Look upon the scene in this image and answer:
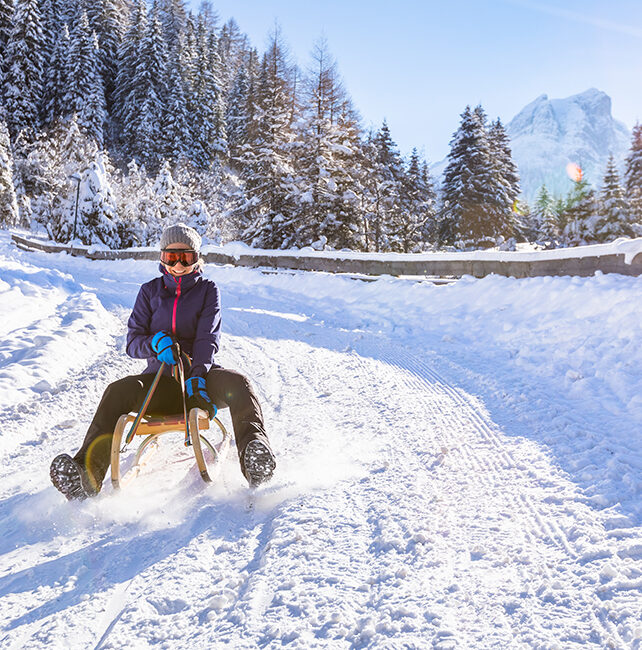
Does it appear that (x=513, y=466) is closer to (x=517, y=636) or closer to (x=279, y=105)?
(x=517, y=636)

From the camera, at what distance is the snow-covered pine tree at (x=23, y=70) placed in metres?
48.3

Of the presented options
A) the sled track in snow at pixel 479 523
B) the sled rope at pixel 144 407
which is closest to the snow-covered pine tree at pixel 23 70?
the sled rope at pixel 144 407

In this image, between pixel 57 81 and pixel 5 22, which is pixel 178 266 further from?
pixel 5 22

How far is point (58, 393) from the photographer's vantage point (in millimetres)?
4828

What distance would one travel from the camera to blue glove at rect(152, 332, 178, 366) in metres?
3.15

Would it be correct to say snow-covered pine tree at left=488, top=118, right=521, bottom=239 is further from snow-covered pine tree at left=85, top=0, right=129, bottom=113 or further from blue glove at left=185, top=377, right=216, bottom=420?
snow-covered pine tree at left=85, top=0, right=129, bottom=113

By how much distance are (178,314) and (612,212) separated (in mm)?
37514

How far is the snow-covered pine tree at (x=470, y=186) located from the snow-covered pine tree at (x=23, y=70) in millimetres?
39016

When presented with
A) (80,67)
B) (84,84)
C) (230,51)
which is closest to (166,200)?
(84,84)

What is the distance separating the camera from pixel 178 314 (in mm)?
3430

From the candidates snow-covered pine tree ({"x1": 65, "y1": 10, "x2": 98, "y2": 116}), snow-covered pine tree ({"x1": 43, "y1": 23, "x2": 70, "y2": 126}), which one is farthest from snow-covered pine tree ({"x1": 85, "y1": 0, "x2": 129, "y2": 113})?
snow-covered pine tree ({"x1": 65, "y1": 10, "x2": 98, "y2": 116})

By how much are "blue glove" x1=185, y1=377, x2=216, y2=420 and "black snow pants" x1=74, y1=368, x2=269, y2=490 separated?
68mm

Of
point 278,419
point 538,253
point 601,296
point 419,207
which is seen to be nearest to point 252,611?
point 278,419

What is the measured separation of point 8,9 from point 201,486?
216 feet
